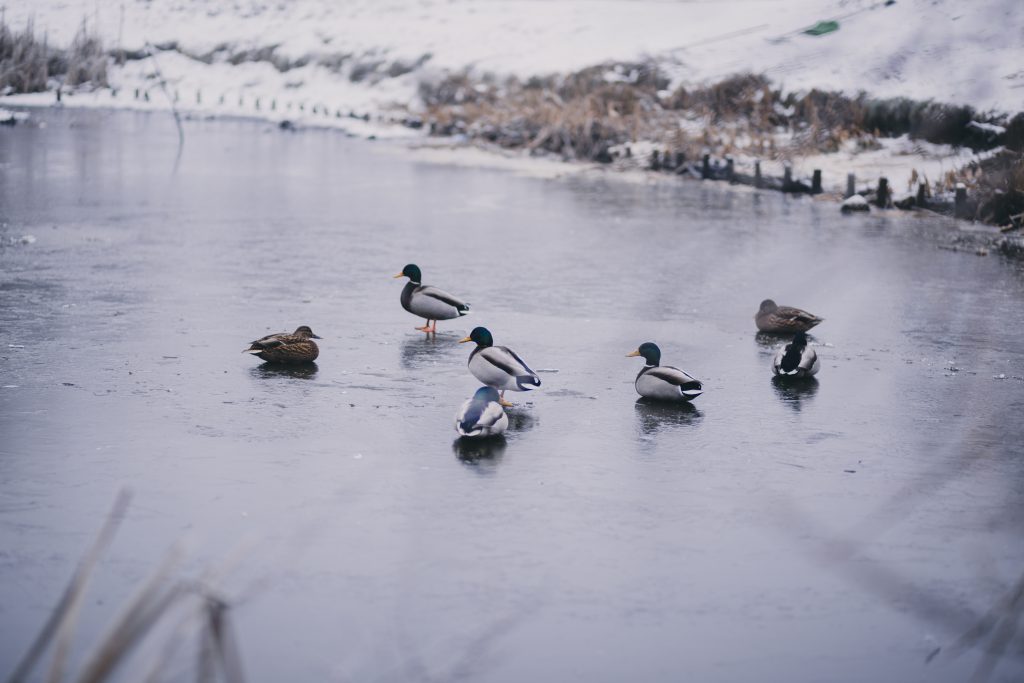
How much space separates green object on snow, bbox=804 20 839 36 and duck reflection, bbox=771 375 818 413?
7756 mm

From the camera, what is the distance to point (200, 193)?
23859 millimetres

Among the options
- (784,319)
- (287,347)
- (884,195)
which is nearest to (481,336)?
(287,347)

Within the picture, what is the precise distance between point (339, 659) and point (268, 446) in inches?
128

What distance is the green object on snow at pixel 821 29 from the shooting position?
1.99m

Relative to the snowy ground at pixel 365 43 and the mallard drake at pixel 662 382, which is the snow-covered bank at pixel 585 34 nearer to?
the snowy ground at pixel 365 43

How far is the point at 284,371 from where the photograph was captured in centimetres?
1034

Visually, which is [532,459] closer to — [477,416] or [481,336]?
[477,416]

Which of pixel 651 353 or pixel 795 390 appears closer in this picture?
pixel 651 353

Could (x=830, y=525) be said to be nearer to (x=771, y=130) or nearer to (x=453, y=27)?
(x=771, y=130)

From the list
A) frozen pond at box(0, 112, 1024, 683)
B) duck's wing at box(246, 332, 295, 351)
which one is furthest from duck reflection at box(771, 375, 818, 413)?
duck's wing at box(246, 332, 295, 351)

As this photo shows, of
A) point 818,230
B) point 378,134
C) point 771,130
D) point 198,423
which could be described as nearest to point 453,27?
point 378,134

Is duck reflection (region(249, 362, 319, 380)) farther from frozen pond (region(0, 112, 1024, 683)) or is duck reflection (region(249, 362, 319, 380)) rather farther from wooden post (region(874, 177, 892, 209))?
wooden post (region(874, 177, 892, 209))

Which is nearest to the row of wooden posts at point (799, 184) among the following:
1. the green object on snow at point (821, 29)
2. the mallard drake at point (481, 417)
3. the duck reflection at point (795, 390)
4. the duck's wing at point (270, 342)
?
the duck reflection at point (795, 390)

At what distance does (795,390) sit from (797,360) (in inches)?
10.5
